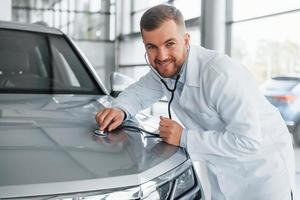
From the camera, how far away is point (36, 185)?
92cm

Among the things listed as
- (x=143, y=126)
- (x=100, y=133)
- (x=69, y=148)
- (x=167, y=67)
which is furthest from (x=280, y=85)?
(x=69, y=148)

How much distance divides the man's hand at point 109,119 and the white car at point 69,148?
0.03 m

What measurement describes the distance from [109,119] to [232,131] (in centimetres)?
48

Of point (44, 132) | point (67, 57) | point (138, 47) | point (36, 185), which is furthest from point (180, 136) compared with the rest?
point (138, 47)

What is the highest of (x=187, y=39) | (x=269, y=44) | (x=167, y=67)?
(x=269, y=44)

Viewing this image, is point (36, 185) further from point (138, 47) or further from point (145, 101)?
point (138, 47)

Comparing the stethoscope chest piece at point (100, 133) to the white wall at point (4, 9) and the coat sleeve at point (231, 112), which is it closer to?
the coat sleeve at point (231, 112)

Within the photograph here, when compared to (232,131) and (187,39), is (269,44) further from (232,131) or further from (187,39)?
(232,131)

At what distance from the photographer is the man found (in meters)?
1.32

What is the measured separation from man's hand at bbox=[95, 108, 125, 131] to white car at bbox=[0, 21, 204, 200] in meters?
0.03

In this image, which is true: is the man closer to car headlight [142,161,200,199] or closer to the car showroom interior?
the car showroom interior

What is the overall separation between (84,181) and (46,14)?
11.6m

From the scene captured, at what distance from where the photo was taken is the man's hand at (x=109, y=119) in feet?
4.86

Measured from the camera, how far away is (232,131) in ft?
4.34
